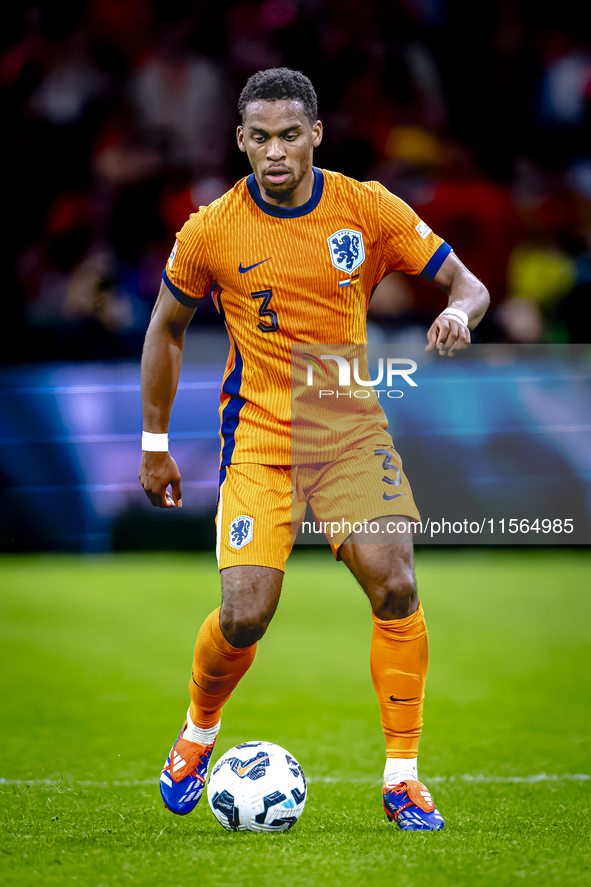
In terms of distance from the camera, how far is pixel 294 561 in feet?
24.0

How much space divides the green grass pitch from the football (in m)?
0.05

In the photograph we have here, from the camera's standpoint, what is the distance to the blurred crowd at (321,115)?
8.73m

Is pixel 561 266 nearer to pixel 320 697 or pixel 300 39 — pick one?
pixel 300 39

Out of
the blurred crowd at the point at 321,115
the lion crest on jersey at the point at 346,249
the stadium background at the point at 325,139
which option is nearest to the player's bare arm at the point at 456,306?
the lion crest on jersey at the point at 346,249

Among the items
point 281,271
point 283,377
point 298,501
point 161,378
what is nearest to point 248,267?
point 281,271

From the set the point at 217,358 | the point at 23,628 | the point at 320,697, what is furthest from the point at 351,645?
the point at 217,358

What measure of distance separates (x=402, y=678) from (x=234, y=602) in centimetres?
52

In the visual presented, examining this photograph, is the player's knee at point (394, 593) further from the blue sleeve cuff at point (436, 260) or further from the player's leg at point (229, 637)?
the blue sleeve cuff at point (436, 260)

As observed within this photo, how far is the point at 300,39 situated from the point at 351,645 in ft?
19.5

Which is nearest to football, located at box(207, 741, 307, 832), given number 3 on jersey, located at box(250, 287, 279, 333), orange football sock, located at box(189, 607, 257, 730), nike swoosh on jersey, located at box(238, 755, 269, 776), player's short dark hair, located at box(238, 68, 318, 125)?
nike swoosh on jersey, located at box(238, 755, 269, 776)

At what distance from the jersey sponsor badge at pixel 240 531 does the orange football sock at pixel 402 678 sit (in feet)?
1.40

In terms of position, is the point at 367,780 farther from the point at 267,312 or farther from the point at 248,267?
the point at 248,267

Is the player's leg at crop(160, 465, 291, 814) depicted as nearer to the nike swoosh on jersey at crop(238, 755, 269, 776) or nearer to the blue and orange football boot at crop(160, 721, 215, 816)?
the blue and orange football boot at crop(160, 721, 215, 816)

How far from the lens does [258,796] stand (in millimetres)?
2855
